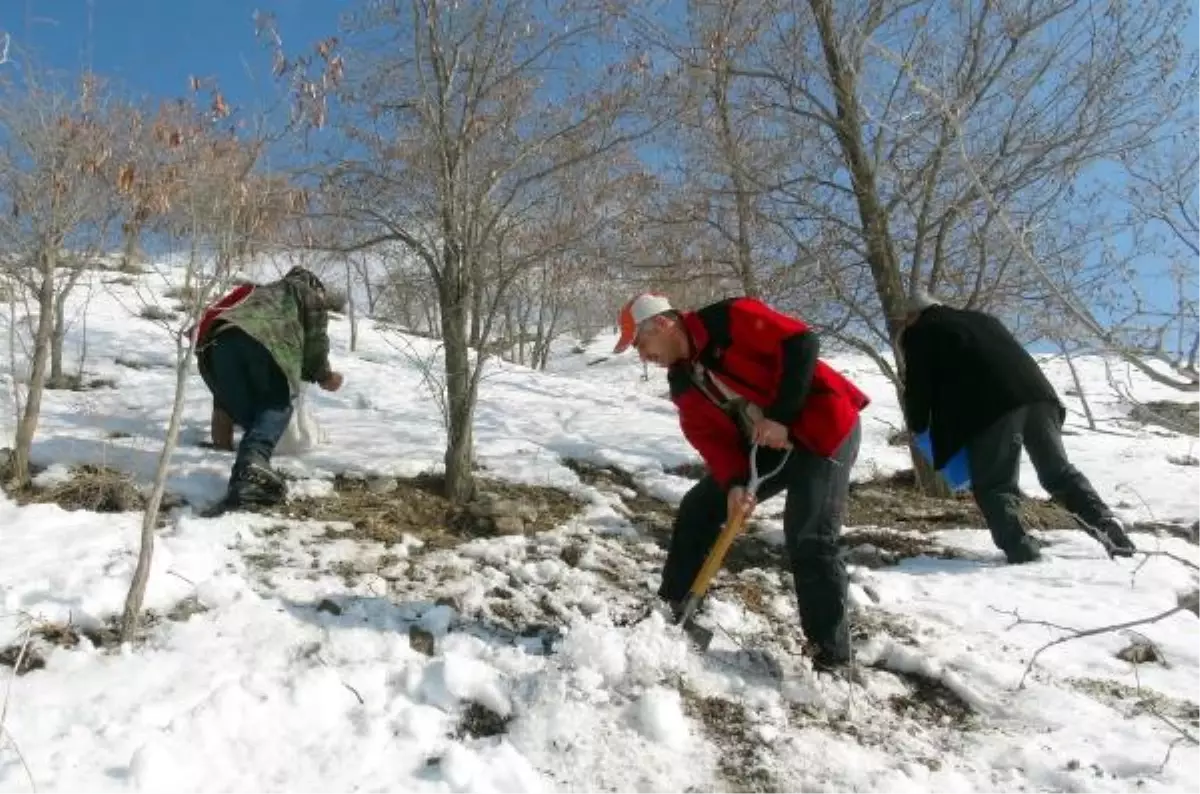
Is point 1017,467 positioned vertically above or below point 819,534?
above

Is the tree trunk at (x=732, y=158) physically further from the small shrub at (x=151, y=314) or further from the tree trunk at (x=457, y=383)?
A: the small shrub at (x=151, y=314)

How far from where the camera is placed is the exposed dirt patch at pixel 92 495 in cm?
421

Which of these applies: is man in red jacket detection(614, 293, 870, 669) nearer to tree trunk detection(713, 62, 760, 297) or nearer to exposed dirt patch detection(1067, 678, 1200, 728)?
exposed dirt patch detection(1067, 678, 1200, 728)

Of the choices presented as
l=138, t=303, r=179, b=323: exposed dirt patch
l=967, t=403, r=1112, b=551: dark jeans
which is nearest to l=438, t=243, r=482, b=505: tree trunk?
l=138, t=303, r=179, b=323: exposed dirt patch

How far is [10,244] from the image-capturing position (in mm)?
4430

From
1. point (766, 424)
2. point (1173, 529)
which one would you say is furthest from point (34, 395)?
point (1173, 529)

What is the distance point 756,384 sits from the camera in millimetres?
3385

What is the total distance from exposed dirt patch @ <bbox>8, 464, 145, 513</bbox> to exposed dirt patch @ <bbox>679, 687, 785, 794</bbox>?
300 cm

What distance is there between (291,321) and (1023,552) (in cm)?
436

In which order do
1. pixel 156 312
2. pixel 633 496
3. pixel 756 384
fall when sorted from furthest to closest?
1. pixel 156 312
2. pixel 633 496
3. pixel 756 384

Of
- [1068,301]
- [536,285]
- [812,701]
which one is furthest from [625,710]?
[536,285]

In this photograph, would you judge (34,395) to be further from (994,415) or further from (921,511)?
(921,511)

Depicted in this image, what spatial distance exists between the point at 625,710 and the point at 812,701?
71 centimetres

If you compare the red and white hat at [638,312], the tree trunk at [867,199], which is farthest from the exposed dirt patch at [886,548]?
the red and white hat at [638,312]
